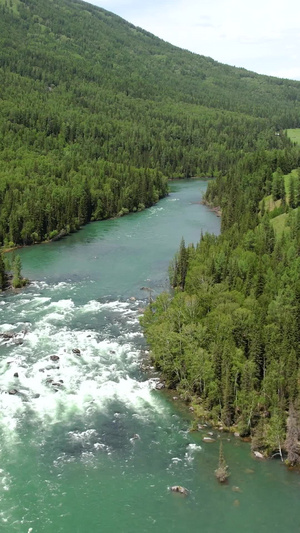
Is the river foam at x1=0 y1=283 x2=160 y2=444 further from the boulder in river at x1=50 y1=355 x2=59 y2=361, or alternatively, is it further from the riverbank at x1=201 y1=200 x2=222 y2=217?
the riverbank at x1=201 y1=200 x2=222 y2=217

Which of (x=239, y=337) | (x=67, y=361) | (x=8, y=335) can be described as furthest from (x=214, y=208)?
(x=67, y=361)

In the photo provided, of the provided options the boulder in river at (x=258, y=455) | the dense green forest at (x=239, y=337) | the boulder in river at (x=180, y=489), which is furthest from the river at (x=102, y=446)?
the dense green forest at (x=239, y=337)

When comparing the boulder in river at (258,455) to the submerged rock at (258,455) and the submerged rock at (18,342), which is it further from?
the submerged rock at (18,342)

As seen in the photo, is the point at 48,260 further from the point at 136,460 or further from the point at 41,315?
the point at 136,460

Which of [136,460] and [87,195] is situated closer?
[136,460]

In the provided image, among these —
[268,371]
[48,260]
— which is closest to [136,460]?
[268,371]

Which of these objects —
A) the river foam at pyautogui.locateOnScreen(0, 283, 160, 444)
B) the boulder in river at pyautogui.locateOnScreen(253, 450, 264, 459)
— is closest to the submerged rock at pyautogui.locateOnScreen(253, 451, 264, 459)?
the boulder in river at pyautogui.locateOnScreen(253, 450, 264, 459)
